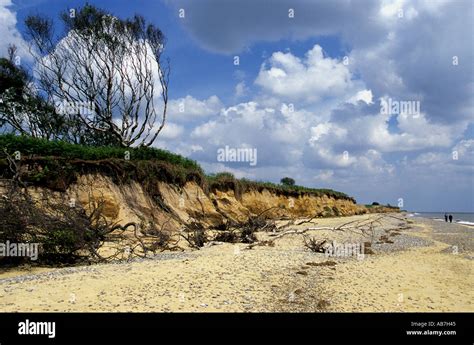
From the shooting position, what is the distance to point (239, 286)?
643 cm

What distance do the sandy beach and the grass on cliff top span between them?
5.69 metres

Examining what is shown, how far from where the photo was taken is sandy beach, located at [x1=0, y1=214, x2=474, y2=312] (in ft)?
17.5

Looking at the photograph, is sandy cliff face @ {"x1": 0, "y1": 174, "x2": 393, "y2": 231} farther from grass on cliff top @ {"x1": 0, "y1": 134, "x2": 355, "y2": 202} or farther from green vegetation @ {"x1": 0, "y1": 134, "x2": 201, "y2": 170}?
green vegetation @ {"x1": 0, "y1": 134, "x2": 201, "y2": 170}

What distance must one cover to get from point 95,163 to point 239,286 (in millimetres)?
10311

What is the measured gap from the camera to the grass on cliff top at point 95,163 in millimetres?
12379

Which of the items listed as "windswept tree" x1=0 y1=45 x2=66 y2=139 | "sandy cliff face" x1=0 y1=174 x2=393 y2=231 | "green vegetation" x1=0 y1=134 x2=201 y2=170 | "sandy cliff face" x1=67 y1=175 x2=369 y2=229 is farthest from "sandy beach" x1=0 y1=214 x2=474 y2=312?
"windswept tree" x1=0 y1=45 x2=66 y2=139

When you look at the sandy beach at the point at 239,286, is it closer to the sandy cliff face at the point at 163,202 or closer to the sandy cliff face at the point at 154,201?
the sandy cliff face at the point at 154,201

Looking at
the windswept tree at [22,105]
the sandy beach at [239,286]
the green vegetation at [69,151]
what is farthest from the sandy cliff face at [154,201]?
the windswept tree at [22,105]

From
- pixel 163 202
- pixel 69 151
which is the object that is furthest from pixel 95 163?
pixel 163 202

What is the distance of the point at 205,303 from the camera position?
17.8 ft
